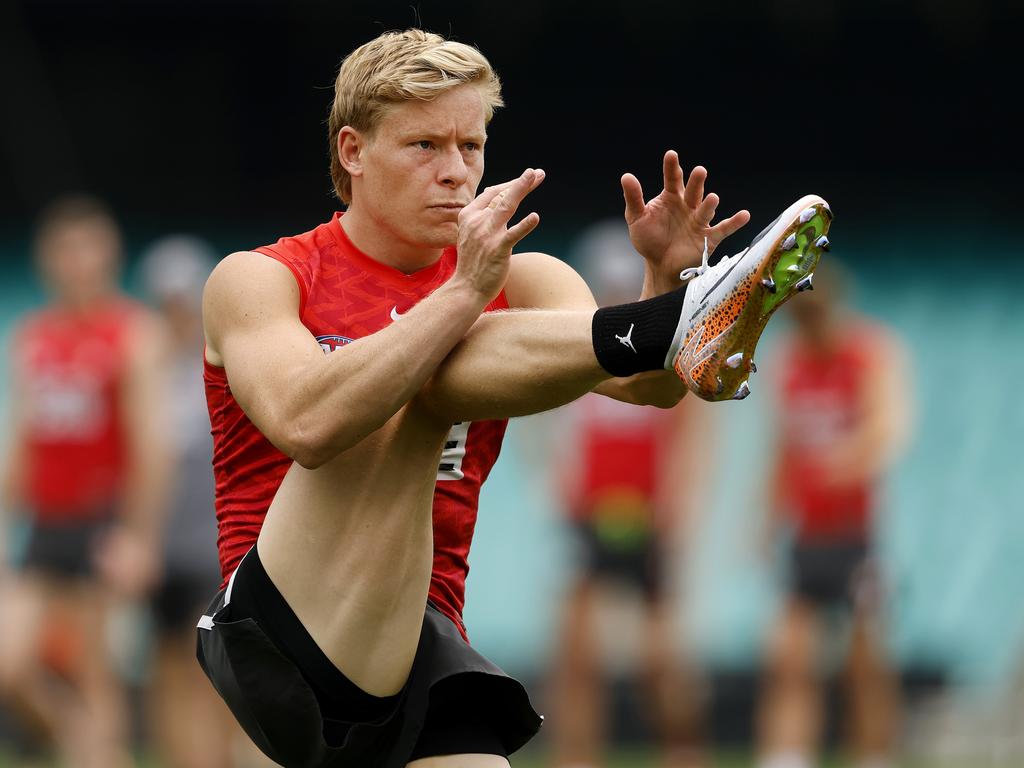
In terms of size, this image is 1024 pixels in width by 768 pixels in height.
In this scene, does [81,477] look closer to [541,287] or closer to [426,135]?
[541,287]

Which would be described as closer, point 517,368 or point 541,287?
point 517,368

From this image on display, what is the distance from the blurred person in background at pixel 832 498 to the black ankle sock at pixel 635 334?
5.38 meters

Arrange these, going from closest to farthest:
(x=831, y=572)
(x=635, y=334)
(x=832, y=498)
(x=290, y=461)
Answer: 1. (x=635, y=334)
2. (x=290, y=461)
3. (x=831, y=572)
4. (x=832, y=498)

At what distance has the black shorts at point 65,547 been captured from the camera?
851cm

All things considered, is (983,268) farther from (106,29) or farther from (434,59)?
(434,59)

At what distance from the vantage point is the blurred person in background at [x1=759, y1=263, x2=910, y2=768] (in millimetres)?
8867

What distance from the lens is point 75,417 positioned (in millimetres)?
8656

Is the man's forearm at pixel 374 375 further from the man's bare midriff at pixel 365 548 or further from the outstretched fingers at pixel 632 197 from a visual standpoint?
the outstretched fingers at pixel 632 197

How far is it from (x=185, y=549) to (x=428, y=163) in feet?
17.2

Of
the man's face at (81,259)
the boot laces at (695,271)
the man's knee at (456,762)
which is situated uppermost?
the boot laces at (695,271)

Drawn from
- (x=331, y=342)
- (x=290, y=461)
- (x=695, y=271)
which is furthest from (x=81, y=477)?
(x=695, y=271)

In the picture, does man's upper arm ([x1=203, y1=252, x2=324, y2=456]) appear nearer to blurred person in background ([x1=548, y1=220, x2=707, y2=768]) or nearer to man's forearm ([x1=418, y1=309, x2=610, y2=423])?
man's forearm ([x1=418, y1=309, x2=610, y2=423])

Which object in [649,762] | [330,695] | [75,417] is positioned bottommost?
[649,762]

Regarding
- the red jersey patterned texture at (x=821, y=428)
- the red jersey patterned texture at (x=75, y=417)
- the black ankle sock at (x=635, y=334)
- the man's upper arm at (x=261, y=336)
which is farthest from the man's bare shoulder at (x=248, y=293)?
the red jersey patterned texture at (x=821, y=428)
